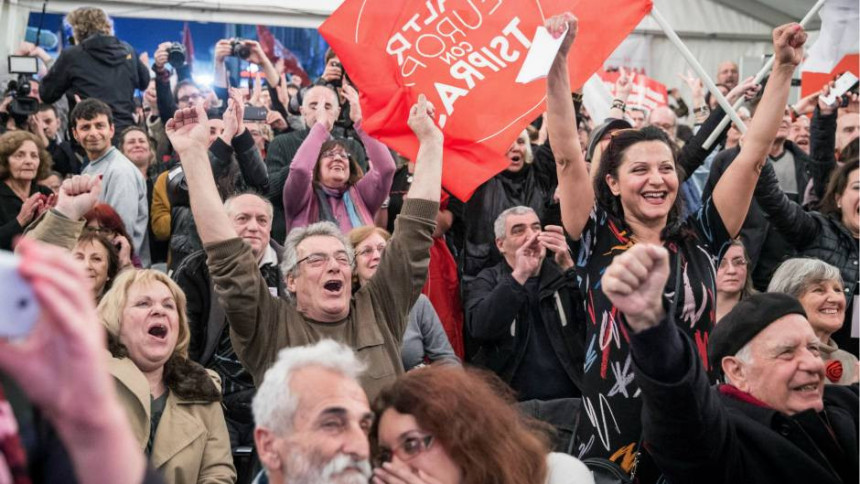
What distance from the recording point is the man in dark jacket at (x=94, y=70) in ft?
29.3

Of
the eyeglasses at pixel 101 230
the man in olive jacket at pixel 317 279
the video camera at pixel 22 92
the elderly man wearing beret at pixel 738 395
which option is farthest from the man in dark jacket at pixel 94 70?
the elderly man wearing beret at pixel 738 395

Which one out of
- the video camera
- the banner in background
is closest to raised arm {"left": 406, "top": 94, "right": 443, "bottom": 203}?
the video camera

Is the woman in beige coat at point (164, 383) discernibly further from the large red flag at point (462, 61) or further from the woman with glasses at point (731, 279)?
the woman with glasses at point (731, 279)

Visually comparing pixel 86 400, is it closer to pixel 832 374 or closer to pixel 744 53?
pixel 832 374

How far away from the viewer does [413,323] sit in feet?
18.3

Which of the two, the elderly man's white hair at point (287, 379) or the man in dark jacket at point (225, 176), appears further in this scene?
the man in dark jacket at point (225, 176)

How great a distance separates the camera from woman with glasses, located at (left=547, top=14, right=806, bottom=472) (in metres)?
3.87

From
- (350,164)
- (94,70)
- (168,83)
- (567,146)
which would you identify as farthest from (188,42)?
(567,146)

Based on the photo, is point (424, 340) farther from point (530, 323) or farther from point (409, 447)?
point (409, 447)

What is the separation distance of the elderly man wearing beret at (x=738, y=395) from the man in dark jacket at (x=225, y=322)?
2267 millimetres

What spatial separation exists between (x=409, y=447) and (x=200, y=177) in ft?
4.30

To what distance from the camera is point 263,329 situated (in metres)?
4.06

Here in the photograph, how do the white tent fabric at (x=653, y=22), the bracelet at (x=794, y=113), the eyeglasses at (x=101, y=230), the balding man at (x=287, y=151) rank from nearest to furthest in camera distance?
the eyeglasses at (x=101, y=230) → the balding man at (x=287, y=151) → the bracelet at (x=794, y=113) → the white tent fabric at (x=653, y=22)

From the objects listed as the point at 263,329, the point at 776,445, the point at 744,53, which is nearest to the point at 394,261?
the point at 263,329
